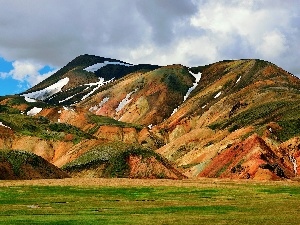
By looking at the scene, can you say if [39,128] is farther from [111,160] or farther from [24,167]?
[24,167]

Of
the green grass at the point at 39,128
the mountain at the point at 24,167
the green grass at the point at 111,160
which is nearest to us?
the mountain at the point at 24,167

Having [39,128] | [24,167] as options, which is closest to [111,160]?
[24,167]

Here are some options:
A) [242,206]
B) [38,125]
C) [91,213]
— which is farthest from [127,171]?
[91,213]

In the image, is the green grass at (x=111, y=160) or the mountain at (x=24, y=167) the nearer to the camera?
the mountain at (x=24, y=167)

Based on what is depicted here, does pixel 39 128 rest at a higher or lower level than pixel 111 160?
higher

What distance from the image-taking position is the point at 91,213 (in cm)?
4991

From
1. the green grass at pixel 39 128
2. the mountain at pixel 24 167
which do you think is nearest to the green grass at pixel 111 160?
the mountain at pixel 24 167

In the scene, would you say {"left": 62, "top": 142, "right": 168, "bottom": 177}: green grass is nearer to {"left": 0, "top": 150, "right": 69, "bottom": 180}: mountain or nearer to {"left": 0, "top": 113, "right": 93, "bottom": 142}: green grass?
{"left": 0, "top": 150, "right": 69, "bottom": 180}: mountain

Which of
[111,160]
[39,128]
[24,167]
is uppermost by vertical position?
[39,128]

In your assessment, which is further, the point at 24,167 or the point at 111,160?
the point at 111,160

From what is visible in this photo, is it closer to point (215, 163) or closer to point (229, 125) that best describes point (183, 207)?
point (215, 163)

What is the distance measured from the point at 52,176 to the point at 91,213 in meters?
69.5

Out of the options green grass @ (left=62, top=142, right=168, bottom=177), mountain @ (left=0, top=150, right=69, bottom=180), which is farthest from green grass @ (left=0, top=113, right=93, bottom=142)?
mountain @ (left=0, top=150, right=69, bottom=180)

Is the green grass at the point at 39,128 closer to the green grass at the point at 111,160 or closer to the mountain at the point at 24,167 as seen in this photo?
the green grass at the point at 111,160
